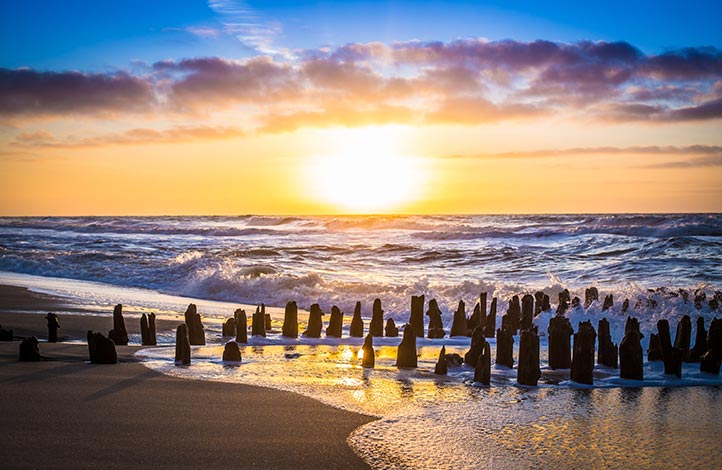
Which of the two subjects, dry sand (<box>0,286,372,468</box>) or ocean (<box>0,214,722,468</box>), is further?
ocean (<box>0,214,722,468</box>)

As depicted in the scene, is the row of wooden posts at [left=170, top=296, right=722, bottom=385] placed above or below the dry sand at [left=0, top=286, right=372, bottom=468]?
above

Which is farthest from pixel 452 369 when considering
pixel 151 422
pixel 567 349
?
pixel 151 422

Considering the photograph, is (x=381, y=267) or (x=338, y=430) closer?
(x=338, y=430)

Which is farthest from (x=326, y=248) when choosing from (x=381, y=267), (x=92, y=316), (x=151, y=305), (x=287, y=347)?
(x=287, y=347)

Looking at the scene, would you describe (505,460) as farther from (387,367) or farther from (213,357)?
(213,357)

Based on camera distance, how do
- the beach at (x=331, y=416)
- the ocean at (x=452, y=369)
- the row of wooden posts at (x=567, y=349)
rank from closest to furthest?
the beach at (x=331, y=416) < the ocean at (x=452, y=369) < the row of wooden posts at (x=567, y=349)

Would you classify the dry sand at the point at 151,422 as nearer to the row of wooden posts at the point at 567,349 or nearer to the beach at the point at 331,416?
the beach at the point at 331,416

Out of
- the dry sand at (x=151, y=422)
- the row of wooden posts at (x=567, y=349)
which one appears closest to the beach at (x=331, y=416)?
the dry sand at (x=151, y=422)

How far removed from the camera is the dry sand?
4.74m

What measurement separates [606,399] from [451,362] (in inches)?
81.6

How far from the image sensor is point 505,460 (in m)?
5.00

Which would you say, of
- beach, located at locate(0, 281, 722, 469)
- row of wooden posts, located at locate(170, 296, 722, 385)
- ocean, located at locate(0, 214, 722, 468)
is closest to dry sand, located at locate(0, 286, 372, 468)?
beach, located at locate(0, 281, 722, 469)

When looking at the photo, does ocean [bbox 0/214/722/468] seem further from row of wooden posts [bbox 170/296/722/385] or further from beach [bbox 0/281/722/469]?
row of wooden posts [bbox 170/296/722/385]

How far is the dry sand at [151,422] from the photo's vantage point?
474 centimetres
